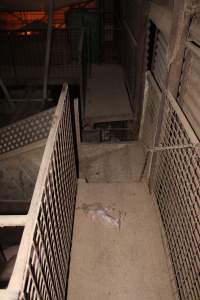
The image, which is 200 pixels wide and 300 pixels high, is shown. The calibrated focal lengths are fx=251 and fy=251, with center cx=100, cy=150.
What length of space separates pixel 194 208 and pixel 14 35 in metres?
7.20

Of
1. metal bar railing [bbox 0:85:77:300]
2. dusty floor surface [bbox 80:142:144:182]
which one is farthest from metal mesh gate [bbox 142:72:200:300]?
dusty floor surface [bbox 80:142:144:182]

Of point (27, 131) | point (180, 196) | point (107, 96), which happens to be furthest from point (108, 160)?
point (107, 96)

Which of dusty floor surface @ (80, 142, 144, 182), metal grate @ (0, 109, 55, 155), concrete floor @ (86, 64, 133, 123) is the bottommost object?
dusty floor surface @ (80, 142, 144, 182)

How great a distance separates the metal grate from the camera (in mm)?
3514

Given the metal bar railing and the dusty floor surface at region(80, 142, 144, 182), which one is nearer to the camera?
the metal bar railing

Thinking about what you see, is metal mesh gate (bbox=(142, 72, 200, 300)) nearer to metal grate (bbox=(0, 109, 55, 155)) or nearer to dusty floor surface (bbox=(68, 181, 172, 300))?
dusty floor surface (bbox=(68, 181, 172, 300))

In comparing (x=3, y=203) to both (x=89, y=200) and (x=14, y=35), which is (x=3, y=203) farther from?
(x=14, y=35)

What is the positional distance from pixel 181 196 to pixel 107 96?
499cm

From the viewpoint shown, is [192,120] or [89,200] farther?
[89,200]

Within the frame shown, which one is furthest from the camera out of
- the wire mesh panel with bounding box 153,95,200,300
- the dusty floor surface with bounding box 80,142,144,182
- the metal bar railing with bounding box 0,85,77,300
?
the dusty floor surface with bounding box 80,142,144,182

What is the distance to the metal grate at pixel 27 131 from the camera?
3.51 meters

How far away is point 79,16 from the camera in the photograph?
8.59 m

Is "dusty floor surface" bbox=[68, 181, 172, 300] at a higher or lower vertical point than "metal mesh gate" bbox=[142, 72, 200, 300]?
lower

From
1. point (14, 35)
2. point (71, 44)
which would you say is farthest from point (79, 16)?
point (14, 35)
